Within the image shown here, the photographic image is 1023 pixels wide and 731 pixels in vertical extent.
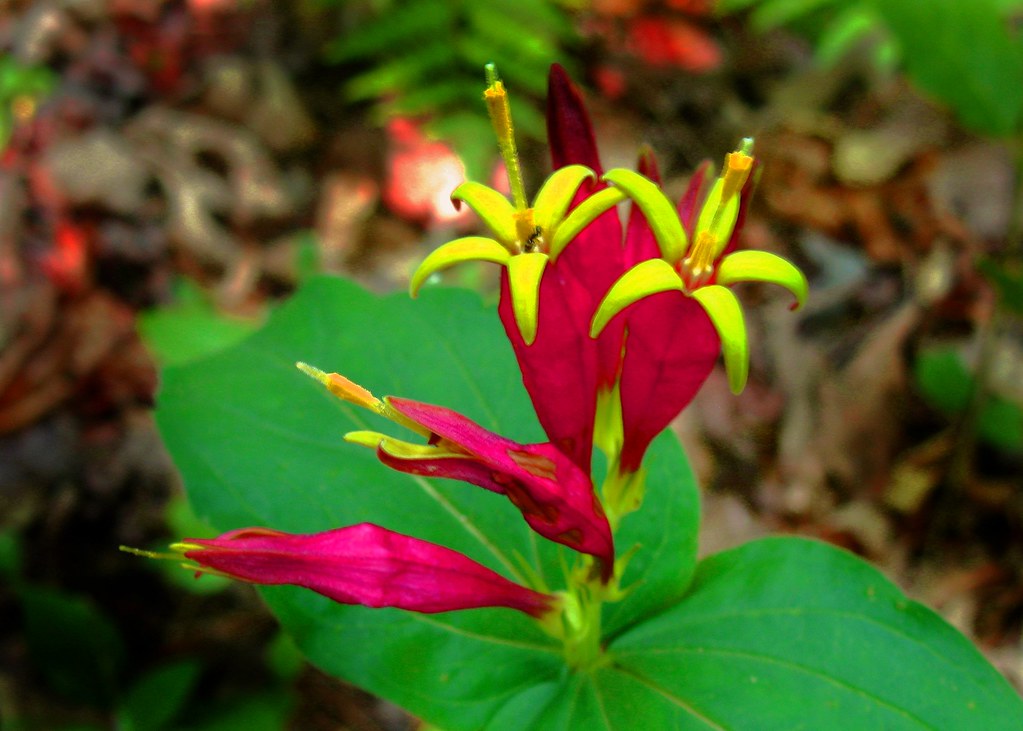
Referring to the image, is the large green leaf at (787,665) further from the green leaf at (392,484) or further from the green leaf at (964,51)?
the green leaf at (964,51)

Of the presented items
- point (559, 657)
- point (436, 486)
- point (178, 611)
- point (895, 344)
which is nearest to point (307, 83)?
point (178, 611)

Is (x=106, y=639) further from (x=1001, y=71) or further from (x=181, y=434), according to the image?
(x=1001, y=71)

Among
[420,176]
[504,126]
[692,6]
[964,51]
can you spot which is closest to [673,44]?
[692,6]

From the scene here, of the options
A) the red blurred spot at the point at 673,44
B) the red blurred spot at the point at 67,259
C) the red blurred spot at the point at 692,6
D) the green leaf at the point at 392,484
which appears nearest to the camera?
the green leaf at the point at 392,484

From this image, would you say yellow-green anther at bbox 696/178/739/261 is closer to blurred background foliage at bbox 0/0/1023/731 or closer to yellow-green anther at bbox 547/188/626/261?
yellow-green anther at bbox 547/188/626/261

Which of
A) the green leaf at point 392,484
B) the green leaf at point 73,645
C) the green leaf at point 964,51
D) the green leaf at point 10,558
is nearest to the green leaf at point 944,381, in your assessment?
the green leaf at point 964,51

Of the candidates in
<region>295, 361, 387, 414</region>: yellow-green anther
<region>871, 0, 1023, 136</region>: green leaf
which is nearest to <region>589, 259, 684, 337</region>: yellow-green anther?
<region>295, 361, 387, 414</region>: yellow-green anther
